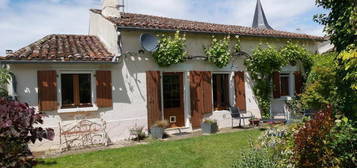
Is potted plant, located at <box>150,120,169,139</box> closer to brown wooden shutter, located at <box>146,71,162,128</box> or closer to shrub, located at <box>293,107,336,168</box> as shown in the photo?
brown wooden shutter, located at <box>146,71,162,128</box>

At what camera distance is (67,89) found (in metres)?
10.7

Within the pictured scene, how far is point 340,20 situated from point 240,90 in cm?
886

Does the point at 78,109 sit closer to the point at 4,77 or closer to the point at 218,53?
the point at 4,77

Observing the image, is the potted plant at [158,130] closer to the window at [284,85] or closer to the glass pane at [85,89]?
the glass pane at [85,89]

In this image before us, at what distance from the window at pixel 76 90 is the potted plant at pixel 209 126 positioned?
4630mm

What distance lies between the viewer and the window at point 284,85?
16469 millimetres

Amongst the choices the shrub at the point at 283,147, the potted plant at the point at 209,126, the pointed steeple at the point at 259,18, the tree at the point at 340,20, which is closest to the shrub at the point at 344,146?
the shrub at the point at 283,147

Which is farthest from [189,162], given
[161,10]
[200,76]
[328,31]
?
[161,10]

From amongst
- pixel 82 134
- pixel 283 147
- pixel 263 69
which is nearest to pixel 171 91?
pixel 82 134

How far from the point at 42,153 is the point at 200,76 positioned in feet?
22.7

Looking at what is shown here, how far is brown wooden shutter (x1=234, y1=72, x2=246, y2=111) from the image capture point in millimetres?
14156

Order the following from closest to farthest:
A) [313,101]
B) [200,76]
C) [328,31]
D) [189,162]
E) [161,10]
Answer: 1. [328,31]
2. [189,162]
3. [313,101]
4. [200,76]
5. [161,10]

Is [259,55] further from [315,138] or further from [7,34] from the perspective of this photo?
[7,34]

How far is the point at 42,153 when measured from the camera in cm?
966
